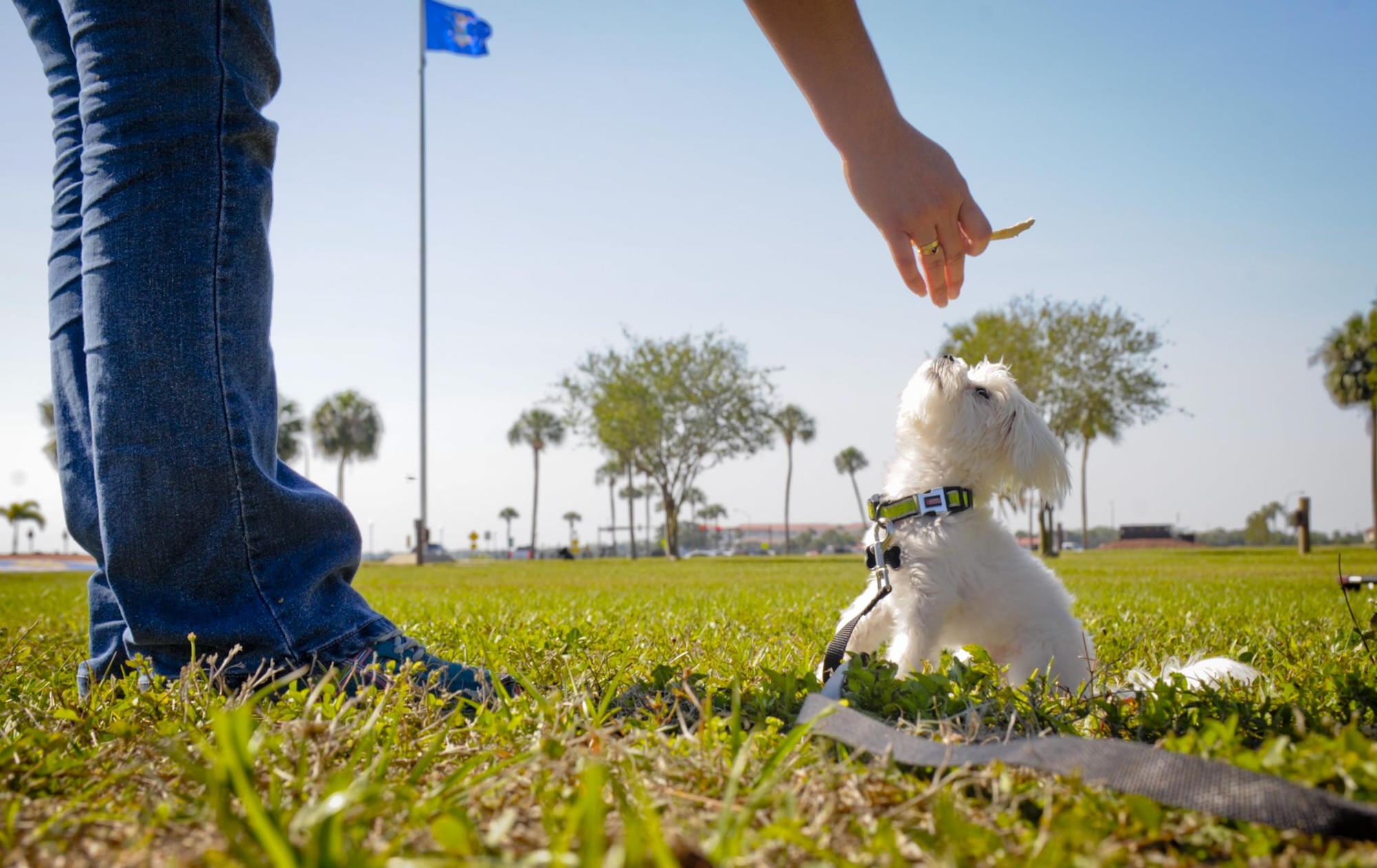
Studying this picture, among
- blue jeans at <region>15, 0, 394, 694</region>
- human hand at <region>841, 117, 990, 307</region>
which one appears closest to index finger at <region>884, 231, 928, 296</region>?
human hand at <region>841, 117, 990, 307</region>

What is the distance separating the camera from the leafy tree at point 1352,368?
45906 millimetres

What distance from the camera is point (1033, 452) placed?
330 centimetres

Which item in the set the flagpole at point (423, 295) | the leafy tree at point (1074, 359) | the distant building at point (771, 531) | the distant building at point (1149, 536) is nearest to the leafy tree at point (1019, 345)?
the leafy tree at point (1074, 359)

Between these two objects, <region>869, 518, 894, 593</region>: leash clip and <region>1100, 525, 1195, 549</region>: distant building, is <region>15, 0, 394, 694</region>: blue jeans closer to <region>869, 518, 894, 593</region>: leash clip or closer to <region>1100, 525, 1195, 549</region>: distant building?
<region>869, 518, 894, 593</region>: leash clip

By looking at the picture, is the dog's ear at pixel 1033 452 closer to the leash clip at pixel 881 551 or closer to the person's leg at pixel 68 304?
the leash clip at pixel 881 551

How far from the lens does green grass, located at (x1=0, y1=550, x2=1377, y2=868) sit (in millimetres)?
953

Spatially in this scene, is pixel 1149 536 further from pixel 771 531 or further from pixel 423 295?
pixel 423 295

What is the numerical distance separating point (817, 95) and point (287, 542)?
1892 mm

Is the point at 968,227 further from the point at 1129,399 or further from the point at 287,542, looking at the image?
the point at 1129,399

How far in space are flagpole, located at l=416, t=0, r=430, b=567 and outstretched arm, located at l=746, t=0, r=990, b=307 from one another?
26.2 meters

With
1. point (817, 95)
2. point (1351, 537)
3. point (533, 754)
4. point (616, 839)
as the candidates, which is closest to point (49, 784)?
point (533, 754)

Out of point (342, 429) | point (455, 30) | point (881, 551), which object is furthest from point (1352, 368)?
point (342, 429)

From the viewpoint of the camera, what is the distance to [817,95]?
Result: 2.20m

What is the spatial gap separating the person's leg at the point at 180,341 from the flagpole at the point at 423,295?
84.3ft
